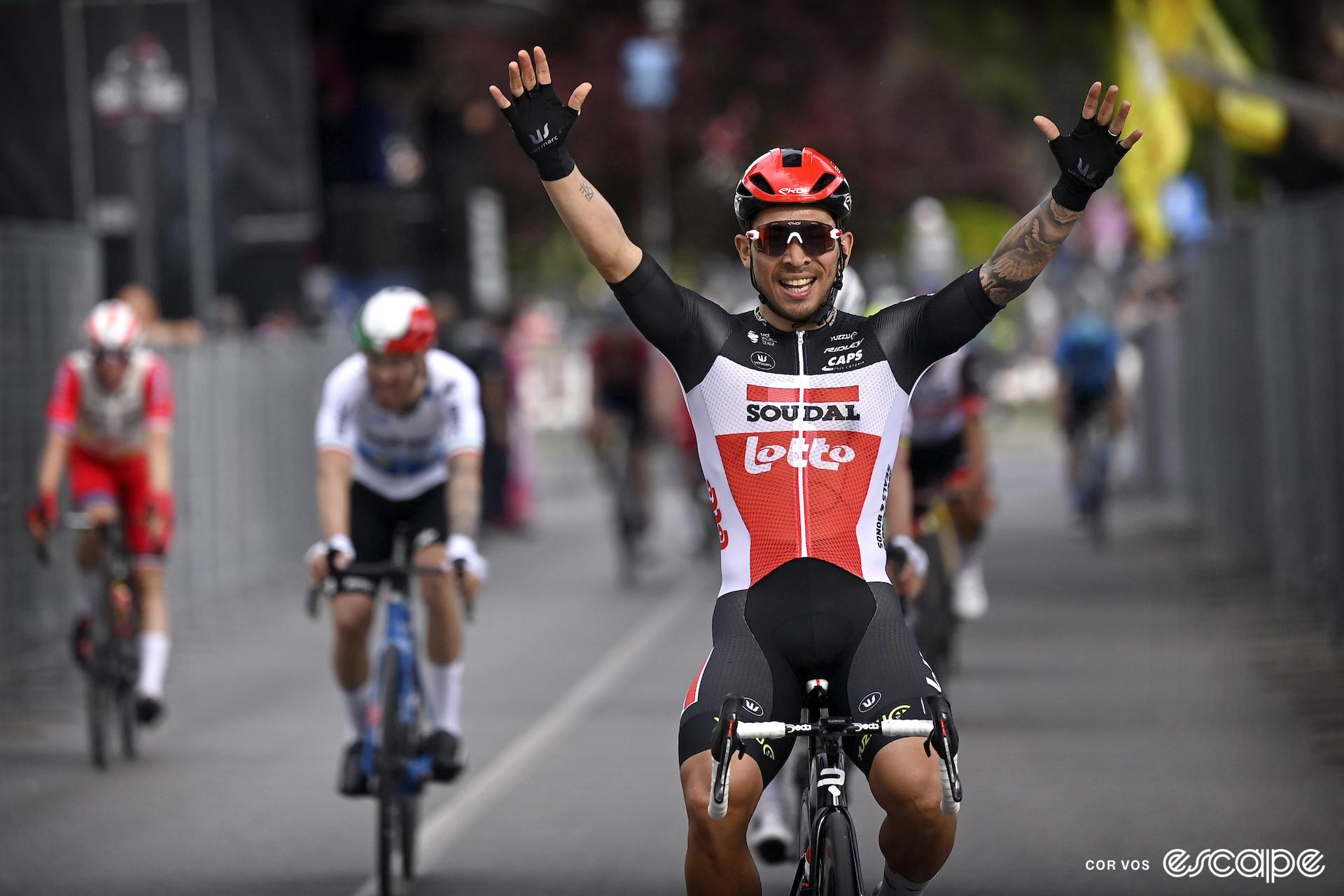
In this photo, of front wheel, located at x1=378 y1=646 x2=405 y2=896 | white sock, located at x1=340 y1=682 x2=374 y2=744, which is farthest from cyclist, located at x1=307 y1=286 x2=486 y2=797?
front wheel, located at x1=378 y1=646 x2=405 y2=896

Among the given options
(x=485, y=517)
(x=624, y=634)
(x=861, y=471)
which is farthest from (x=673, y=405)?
(x=861, y=471)

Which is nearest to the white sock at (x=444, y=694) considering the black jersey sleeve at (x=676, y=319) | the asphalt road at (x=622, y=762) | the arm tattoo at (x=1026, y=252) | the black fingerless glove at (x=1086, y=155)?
the asphalt road at (x=622, y=762)

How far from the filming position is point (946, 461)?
12.3 meters

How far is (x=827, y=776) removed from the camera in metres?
5.66

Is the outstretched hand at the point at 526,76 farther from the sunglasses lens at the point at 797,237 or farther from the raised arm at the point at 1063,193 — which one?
the raised arm at the point at 1063,193

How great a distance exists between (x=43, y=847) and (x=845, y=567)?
4766 millimetres

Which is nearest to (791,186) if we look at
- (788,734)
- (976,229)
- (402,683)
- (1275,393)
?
(788,734)

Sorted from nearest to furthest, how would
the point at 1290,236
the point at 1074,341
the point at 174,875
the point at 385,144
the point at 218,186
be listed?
the point at 174,875
the point at 1290,236
the point at 218,186
the point at 1074,341
the point at 385,144

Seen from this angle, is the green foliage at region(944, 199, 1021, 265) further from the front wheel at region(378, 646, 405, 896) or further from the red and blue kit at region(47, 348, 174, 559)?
the front wheel at region(378, 646, 405, 896)

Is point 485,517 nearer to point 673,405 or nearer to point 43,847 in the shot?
point 673,405

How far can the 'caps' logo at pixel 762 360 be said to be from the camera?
19.6ft

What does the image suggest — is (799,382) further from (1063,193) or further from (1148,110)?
(1148,110)

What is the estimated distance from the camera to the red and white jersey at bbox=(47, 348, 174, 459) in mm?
12477

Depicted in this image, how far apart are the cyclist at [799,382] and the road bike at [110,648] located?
6196 mm
